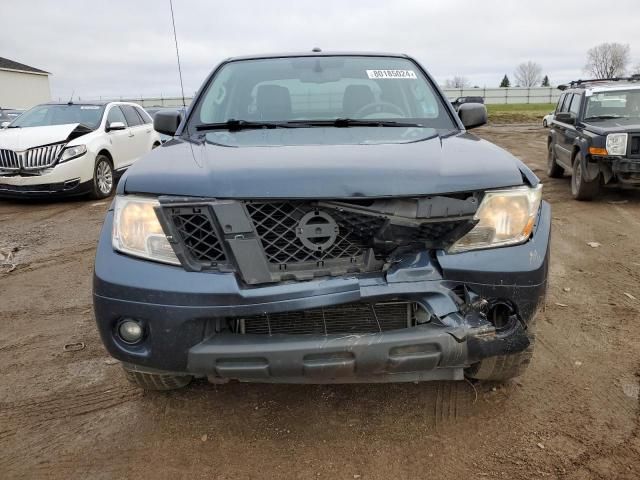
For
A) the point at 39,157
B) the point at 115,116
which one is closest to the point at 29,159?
the point at 39,157

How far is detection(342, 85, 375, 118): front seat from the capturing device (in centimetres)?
329

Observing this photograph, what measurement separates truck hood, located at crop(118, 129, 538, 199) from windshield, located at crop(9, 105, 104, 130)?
7597mm

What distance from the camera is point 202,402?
2676 mm

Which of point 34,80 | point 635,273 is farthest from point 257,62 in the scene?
point 34,80

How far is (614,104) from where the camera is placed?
8.02 meters

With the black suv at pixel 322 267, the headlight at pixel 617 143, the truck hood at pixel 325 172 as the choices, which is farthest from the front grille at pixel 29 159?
the headlight at pixel 617 143

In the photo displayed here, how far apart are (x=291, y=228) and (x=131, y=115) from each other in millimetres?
9421

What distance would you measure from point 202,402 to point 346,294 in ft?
3.81

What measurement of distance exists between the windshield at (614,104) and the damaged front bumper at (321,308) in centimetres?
708

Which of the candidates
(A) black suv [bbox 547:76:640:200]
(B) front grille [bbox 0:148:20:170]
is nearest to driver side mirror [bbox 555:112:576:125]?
(A) black suv [bbox 547:76:640:200]

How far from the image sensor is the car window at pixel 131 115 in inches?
401

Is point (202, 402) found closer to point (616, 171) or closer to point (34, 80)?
point (616, 171)

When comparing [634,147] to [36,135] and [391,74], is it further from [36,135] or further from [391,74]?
[36,135]

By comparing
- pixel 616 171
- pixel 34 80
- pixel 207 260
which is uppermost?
pixel 34 80
